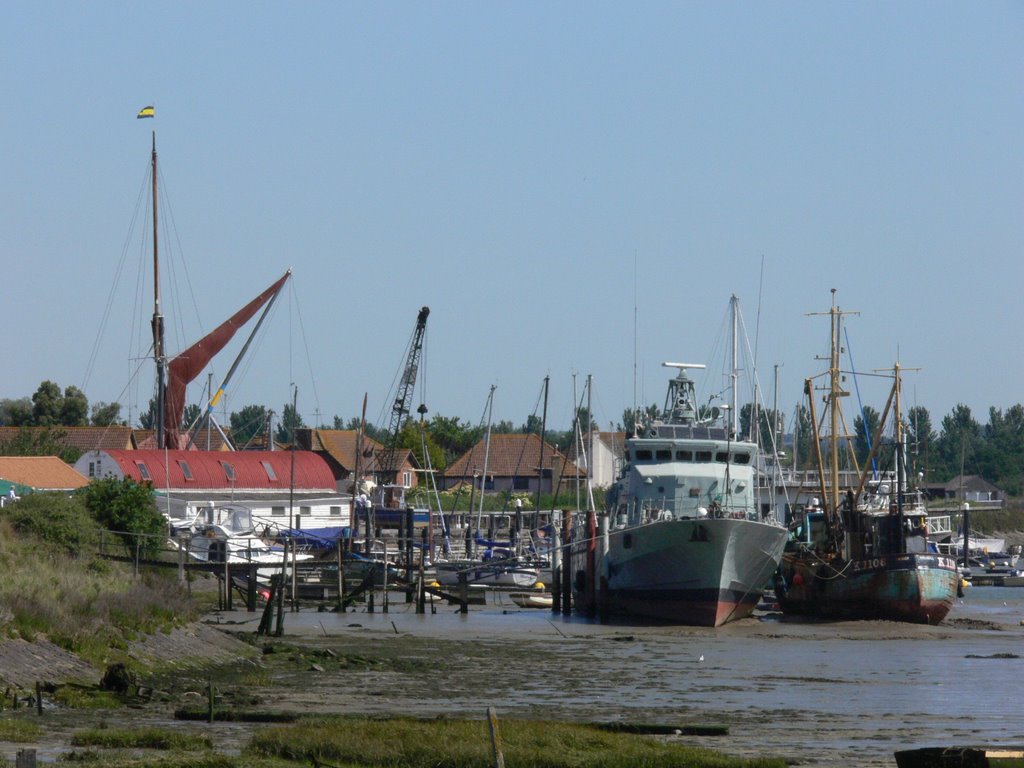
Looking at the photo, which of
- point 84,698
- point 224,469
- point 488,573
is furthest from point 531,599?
point 84,698

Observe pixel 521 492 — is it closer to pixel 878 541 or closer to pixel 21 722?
pixel 878 541

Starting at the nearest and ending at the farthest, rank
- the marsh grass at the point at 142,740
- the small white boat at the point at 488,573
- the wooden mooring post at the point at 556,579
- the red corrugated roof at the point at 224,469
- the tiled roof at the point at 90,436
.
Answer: the marsh grass at the point at 142,740 → the wooden mooring post at the point at 556,579 → the small white boat at the point at 488,573 → the red corrugated roof at the point at 224,469 → the tiled roof at the point at 90,436

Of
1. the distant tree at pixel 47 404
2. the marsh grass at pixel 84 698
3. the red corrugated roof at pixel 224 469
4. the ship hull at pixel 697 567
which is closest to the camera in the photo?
the marsh grass at pixel 84 698

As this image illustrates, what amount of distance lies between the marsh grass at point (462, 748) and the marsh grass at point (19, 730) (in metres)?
2.65

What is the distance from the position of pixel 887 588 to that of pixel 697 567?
7.24 m

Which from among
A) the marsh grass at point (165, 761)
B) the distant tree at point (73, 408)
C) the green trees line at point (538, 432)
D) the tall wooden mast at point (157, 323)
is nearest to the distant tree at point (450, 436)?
the green trees line at point (538, 432)

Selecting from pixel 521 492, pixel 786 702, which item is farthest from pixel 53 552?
pixel 521 492

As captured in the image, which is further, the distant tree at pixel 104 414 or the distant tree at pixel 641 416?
the distant tree at pixel 104 414

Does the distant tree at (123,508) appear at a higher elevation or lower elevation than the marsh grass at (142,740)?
higher

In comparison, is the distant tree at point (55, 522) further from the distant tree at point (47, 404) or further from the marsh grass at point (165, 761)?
the distant tree at point (47, 404)

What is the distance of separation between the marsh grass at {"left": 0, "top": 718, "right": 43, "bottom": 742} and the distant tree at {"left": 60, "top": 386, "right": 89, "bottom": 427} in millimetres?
110257

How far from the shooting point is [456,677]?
3150 cm

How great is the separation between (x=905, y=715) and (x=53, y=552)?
25489mm

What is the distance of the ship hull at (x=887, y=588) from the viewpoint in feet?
172
